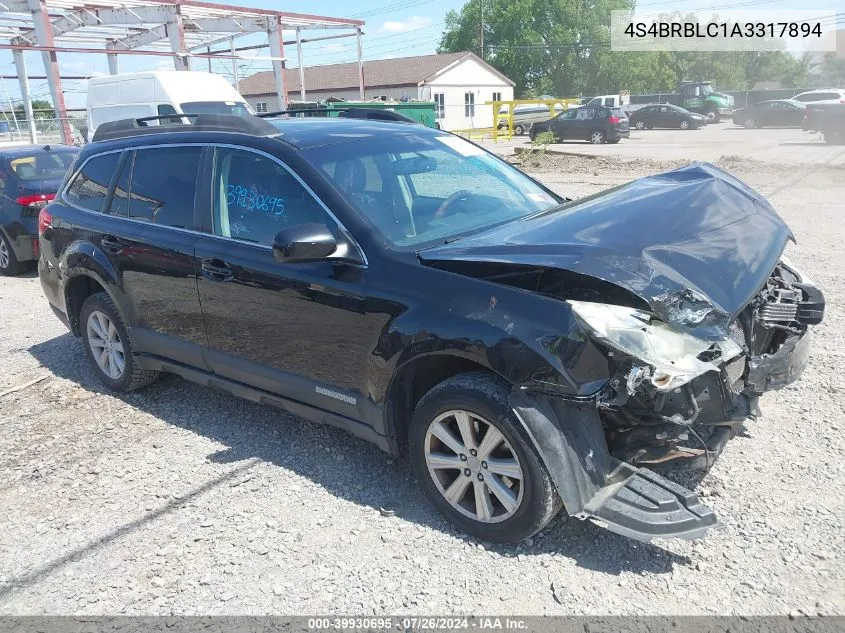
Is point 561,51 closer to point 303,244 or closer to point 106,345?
point 106,345

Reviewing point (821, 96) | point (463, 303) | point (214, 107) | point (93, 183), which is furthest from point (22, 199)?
point (821, 96)

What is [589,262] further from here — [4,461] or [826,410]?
[4,461]

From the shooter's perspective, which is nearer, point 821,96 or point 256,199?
point 256,199

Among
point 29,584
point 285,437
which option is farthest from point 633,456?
point 29,584

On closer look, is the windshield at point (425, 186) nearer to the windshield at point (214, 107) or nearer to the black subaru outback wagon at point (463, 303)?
the black subaru outback wagon at point (463, 303)

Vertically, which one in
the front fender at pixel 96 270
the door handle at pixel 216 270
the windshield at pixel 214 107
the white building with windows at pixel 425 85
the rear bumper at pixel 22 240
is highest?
the white building with windows at pixel 425 85

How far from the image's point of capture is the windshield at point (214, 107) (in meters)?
15.0

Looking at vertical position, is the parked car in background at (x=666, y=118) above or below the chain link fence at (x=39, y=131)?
below

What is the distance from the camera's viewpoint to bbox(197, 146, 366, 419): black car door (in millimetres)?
3484

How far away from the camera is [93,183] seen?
504 centimetres

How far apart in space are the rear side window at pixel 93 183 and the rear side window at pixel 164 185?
10.2 inches

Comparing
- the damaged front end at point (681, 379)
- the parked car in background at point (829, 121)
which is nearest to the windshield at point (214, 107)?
the damaged front end at point (681, 379)

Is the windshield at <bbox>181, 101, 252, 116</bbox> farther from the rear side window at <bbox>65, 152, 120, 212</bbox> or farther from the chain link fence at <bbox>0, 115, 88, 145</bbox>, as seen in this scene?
the chain link fence at <bbox>0, 115, 88, 145</bbox>

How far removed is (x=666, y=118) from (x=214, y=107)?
2936 centimetres
